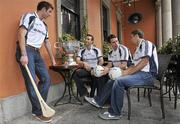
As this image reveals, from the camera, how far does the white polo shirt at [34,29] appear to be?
153 inches

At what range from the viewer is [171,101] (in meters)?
5.23

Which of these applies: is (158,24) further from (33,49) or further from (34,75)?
(34,75)

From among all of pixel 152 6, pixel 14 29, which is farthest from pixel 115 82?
pixel 152 6

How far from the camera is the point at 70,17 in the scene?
696cm

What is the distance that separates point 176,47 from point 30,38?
2.90 metres

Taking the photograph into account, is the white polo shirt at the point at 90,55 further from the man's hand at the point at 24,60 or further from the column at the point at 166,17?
the column at the point at 166,17

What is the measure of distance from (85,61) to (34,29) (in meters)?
1.68

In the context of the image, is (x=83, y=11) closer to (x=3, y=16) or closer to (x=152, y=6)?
(x=3, y=16)

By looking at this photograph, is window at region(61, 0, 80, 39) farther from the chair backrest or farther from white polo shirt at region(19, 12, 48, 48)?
the chair backrest

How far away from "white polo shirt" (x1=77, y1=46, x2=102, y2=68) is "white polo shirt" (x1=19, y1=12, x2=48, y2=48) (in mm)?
1412

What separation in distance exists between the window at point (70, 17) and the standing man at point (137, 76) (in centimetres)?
260

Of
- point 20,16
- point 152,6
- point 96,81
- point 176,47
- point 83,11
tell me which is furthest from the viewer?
point 152,6

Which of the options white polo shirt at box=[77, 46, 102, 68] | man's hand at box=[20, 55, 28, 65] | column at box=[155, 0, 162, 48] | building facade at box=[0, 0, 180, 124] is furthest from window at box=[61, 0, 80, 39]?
column at box=[155, 0, 162, 48]

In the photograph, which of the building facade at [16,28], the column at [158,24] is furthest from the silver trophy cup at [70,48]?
the column at [158,24]
